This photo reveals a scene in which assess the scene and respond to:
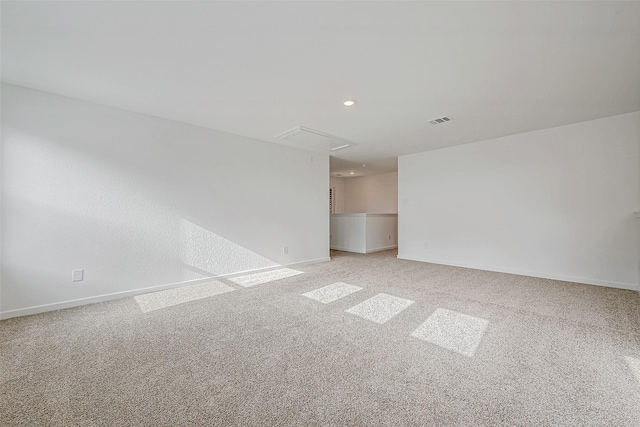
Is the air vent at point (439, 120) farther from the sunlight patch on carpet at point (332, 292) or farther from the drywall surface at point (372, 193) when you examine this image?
the drywall surface at point (372, 193)

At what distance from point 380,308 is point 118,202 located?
3.18 metres

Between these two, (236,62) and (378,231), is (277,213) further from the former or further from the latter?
(378,231)

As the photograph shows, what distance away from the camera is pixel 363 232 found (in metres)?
6.16

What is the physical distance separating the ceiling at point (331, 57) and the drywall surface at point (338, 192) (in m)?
5.75

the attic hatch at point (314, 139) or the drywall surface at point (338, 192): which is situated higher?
the attic hatch at point (314, 139)

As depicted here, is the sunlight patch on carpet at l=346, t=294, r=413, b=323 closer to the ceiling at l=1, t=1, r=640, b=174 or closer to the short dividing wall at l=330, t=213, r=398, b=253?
the ceiling at l=1, t=1, r=640, b=174

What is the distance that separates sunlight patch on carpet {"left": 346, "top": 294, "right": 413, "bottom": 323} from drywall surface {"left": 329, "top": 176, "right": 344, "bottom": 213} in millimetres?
6404

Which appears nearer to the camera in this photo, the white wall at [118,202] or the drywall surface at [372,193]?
the white wall at [118,202]

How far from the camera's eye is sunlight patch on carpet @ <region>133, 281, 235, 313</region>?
2.70m

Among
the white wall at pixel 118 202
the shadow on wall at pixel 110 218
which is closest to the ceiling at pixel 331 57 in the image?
the white wall at pixel 118 202

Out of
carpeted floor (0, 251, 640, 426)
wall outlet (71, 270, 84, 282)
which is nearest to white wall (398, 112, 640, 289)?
carpeted floor (0, 251, 640, 426)

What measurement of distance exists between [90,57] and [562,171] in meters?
5.66

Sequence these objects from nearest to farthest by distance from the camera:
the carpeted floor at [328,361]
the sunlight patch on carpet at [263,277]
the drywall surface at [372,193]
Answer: the carpeted floor at [328,361] < the sunlight patch on carpet at [263,277] < the drywall surface at [372,193]

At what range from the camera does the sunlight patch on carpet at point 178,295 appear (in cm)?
270
